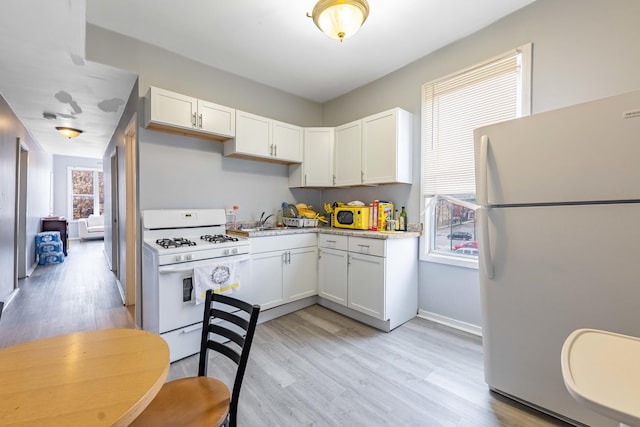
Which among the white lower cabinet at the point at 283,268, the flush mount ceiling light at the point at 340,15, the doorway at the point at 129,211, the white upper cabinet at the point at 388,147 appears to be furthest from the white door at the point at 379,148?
the doorway at the point at 129,211

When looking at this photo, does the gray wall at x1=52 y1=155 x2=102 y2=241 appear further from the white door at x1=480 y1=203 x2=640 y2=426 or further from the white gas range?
the white door at x1=480 y1=203 x2=640 y2=426

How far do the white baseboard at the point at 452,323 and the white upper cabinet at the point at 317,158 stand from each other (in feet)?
6.13

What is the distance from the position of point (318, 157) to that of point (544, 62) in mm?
2311

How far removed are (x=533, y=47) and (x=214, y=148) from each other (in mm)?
3078

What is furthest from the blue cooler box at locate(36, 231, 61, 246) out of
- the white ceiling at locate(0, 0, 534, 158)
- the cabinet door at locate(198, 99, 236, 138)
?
the cabinet door at locate(198, 99, 236, 138)

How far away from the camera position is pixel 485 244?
1659 millimetres

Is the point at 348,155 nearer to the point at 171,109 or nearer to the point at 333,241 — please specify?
the point at 333,241

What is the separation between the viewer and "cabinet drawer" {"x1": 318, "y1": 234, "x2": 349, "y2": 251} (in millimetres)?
2910

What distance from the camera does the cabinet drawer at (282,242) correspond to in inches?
108

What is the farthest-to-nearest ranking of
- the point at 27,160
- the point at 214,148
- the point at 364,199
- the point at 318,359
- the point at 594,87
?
the point at 27,160 → the point at 364,199 → the point at 214,148 → the point at 318,359 → the point at 594,87

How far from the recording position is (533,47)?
2.16 metres

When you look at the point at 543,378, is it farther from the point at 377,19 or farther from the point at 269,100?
the point at 269,100

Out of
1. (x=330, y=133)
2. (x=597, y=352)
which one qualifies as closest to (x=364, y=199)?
(x=330, y=133)

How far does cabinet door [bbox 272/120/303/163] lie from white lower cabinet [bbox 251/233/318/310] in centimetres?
101
